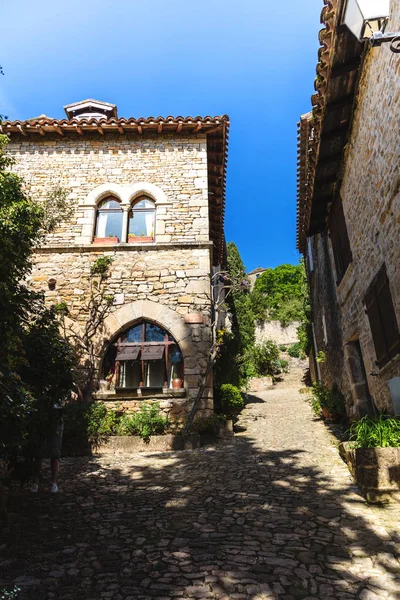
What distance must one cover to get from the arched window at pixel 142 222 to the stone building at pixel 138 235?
0.02 metres

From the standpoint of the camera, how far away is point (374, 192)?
5750 millimetres

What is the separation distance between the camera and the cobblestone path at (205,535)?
98.8 inches

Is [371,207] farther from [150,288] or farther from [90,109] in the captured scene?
[90,109]

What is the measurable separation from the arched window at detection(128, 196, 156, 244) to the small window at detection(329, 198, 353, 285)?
4168 millimetres

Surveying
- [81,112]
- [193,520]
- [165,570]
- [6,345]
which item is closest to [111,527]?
[193,520]

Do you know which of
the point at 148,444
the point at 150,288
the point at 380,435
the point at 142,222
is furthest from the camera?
the point at 142,222

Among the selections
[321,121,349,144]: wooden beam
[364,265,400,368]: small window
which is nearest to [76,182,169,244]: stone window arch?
[321,121,349,144]: wooden beam

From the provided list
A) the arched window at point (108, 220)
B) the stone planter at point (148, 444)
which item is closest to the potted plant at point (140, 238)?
the arched window at point (108, 220)

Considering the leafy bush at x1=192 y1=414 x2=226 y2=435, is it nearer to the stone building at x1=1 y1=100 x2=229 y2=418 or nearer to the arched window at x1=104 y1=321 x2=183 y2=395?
the stone building at x1=1 y1=100 x2=229 y2=418

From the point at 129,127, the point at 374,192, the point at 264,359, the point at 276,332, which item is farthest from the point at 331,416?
the point at 276,332

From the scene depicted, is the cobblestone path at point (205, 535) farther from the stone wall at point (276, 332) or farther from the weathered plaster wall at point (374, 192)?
the stone wall at point (276, 332)

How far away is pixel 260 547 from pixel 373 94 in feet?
19.0

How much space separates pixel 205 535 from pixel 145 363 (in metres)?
5.06

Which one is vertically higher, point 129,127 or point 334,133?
point 129,127
